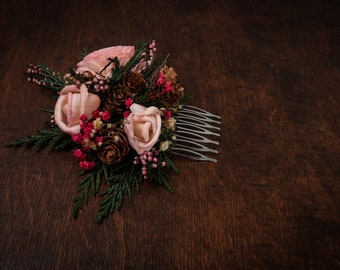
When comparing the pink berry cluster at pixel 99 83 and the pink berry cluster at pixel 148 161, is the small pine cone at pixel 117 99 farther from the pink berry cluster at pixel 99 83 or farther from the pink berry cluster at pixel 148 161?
the pink berry cluster at pixel 148 161

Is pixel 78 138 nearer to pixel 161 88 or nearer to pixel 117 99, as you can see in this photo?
pixel 117 99

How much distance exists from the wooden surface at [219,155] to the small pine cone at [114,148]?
155mm

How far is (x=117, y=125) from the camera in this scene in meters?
1.29

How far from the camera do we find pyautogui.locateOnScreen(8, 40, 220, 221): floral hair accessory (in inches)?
47.8

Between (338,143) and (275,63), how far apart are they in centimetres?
50

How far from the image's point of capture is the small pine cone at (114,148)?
3.91 feet

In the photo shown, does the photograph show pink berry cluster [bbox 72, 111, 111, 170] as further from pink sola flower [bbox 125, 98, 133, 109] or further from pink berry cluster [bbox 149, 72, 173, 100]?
pink berry cluster [bbox 149, 72, 173, 100]

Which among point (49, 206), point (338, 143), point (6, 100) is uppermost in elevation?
point (6, 100)

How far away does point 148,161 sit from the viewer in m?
1.22

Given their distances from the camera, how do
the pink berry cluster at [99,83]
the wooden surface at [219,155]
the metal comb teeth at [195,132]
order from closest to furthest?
the wooden surface at [219,155]
the pink berry cluster at [99,83]
the metal comb teeth at [195,132]

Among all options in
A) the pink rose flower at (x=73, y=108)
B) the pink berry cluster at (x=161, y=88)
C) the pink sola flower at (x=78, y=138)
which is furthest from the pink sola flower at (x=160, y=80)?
the pink sola flower at (x=78, y=138)

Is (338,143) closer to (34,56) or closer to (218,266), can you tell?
(218,266)

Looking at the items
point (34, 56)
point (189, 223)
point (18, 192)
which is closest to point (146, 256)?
point (189, 223)

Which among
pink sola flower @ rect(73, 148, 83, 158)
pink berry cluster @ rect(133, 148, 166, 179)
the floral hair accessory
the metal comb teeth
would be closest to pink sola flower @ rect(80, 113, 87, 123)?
the floral hair accessory
